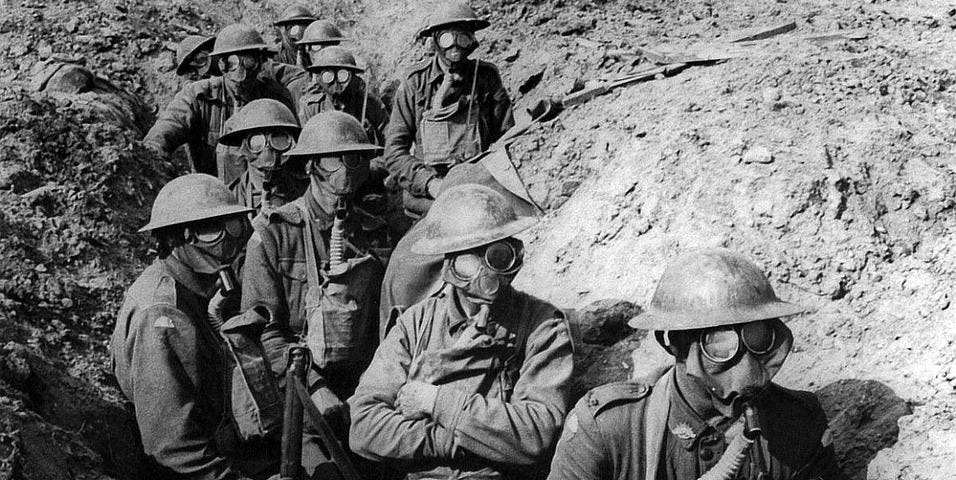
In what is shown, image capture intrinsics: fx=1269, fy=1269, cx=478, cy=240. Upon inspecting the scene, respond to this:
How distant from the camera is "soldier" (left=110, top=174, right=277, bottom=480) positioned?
21.4 feet

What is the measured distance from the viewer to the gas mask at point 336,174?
27.7ft

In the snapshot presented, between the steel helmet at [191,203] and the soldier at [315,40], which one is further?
the soldier at [315,40]

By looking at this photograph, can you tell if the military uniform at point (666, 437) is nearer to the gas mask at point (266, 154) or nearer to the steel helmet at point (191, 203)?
the steel helmet at point (191, 203)

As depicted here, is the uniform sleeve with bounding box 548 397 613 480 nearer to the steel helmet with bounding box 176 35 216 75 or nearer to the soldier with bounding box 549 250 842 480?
the soldier with bounding box 549 250 842 480

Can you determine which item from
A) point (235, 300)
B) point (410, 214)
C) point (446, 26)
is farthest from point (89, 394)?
point (446, 26)

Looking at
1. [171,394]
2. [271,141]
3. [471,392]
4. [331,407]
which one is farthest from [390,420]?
[271,141]

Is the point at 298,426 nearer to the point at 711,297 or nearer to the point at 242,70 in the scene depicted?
the point at 711,297

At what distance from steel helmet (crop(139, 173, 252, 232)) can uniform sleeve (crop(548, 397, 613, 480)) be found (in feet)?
8.06

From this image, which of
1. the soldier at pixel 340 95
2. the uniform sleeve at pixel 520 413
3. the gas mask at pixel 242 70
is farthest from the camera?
the soldier at pixel 340 95

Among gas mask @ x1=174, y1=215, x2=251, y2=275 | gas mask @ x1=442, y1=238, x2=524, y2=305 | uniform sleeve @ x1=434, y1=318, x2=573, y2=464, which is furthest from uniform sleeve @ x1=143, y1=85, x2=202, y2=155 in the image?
uniform sleeve @ x1=434, y1=318, x2=573, y2=464

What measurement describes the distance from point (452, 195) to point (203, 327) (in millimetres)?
1541

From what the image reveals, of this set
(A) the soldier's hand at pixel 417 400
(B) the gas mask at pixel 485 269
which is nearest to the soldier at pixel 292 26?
(B) the gas mask at pixel 485 269

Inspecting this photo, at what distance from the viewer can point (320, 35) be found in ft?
48.0

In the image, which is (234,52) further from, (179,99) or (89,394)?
(89,394)
